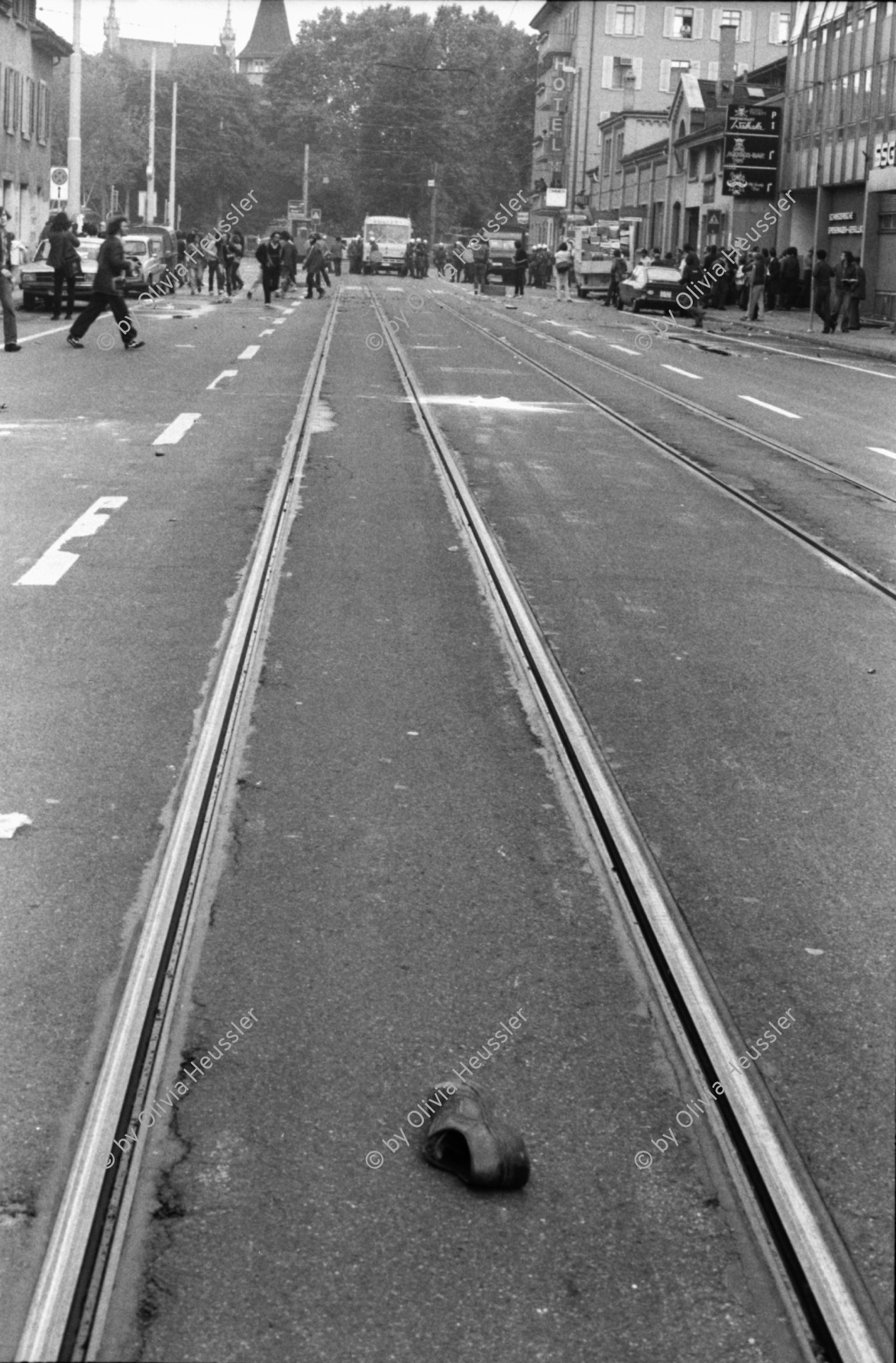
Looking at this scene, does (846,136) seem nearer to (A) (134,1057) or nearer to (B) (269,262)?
(B) (269,262)

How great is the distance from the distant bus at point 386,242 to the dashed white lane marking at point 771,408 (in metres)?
61.9

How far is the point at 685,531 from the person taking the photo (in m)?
11.5

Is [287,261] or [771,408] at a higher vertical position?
[287,261]

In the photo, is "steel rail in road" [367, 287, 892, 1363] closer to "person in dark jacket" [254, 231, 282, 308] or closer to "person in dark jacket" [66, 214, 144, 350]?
"person in dark jacket" [66, 214, 144, 350]

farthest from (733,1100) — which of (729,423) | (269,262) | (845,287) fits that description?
(845,287)

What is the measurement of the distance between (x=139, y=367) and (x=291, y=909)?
18408 millimetres

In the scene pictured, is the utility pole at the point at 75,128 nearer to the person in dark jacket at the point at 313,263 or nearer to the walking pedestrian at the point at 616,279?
the person in dark jacket at the point at 313,263

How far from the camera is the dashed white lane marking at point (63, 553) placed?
9.18 metres

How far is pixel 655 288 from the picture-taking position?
166 ft

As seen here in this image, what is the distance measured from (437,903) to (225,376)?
17.4 meters

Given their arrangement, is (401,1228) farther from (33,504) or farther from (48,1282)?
(33,504)

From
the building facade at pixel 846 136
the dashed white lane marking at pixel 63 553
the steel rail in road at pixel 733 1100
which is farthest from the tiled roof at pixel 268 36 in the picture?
the steel rail in road at pixel 733 1100

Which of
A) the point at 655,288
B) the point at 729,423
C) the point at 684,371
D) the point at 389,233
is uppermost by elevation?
the point at 389,233

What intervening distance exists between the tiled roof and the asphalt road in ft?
607
